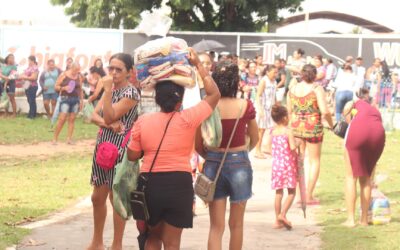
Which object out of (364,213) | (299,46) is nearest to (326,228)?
(364,213)

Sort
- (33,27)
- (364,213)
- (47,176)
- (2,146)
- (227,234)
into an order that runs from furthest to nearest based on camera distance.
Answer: (33,27)
(2,146)
(47,176)
(364,213)
(227,234)

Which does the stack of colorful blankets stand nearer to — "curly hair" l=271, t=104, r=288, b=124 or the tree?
"curly hair" l=271, t=104, r=288, b=124

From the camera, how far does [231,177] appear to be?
6941 millimetres

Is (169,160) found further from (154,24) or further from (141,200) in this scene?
(154,24)

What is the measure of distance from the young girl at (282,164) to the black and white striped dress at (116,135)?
259 cm

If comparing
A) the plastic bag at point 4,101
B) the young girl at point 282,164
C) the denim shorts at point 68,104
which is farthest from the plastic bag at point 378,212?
the plastic bag at point 4,101

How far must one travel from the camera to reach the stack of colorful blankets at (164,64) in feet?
19.9

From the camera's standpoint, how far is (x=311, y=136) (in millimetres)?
11156

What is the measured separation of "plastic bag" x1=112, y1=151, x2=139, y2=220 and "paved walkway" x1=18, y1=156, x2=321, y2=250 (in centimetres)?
182

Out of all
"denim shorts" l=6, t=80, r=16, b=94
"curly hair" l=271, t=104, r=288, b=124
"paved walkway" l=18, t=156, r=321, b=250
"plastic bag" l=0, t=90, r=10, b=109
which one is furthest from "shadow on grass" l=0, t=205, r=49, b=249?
"plastic bag" l=0, t=90, r=10, b=109

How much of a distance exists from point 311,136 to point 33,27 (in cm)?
1692

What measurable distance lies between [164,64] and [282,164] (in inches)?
155

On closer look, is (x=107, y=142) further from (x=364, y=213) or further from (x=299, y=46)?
(x=299, y=46)

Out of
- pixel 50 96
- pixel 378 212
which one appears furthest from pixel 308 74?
pixel 50 96
